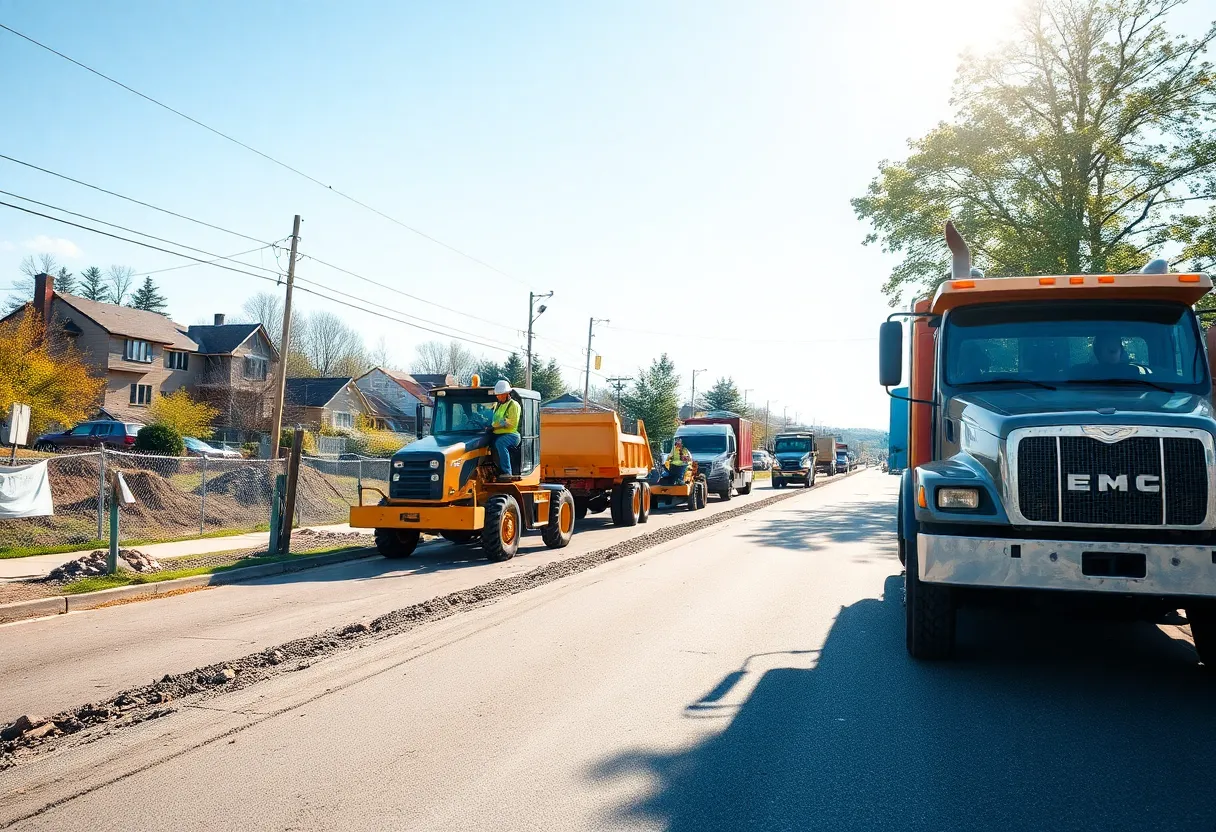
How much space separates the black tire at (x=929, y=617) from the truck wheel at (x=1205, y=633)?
158 centimetres

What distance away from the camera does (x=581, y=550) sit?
15.0 m

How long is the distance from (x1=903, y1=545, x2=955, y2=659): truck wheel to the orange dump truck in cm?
1281

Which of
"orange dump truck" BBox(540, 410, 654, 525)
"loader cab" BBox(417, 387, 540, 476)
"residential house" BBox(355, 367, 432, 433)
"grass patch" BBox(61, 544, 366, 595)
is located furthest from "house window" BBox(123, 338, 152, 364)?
"loader cab" BBox(417, 387, 540, 476)

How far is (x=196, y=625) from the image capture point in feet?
28.7

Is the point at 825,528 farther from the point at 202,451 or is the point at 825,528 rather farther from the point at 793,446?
the point at 202,451

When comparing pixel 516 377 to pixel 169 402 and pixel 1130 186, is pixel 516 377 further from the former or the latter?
pixel 1130 186

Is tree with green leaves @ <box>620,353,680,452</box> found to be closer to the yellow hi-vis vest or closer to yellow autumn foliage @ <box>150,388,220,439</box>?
yellow autumn foliage @ <box>150,388,220,439</box>

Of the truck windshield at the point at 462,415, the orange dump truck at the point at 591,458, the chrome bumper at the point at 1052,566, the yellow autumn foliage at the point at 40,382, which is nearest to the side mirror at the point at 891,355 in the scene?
the chrome bumper at the point at 1052,566

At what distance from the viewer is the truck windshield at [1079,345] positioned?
6.85 m

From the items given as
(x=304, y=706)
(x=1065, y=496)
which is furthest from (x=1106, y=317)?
(x=304, y=706)

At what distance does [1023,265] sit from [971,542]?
23745 millimetres

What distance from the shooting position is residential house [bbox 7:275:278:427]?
51.5 meters

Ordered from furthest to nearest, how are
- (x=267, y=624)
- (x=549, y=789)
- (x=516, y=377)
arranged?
(x=516, y=377) → (x=267, y=624) → (x=549, y=789)

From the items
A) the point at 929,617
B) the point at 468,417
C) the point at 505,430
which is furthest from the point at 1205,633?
the point at 468,417
